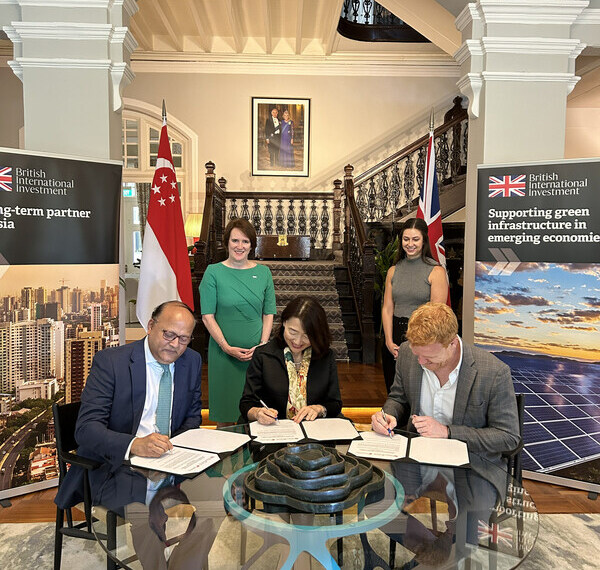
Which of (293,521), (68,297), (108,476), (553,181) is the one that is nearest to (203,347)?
(68,297)

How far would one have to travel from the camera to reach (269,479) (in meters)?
1.59

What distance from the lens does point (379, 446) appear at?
197cm

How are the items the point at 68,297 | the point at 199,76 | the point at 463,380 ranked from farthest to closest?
the point at 199,76
the point at 68,297
the point at 463,380

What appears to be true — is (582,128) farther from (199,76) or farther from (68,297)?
(68,297)

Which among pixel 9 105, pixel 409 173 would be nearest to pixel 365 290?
pixel 409 173

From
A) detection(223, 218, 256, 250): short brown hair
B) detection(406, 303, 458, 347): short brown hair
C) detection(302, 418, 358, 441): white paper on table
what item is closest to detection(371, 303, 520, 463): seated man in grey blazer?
detection(406, 303, 458, 347): short brown hair

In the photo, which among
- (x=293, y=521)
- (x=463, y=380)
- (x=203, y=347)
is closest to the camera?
(x=293, y=521)

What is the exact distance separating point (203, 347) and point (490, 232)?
12.1 feet

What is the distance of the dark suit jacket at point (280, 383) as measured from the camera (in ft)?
8.33

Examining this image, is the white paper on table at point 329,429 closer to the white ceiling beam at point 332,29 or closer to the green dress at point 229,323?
the green dress at point 229,323

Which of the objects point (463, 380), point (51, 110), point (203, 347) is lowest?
Result: point (203, 347)

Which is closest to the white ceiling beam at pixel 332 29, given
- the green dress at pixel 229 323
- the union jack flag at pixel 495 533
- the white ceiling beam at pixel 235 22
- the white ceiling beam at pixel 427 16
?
the white ceiling beam at pixel 427 16

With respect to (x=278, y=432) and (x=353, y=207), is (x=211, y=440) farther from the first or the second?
(x=353, y=207)

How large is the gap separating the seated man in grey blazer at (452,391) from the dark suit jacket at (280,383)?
1.02 feet
